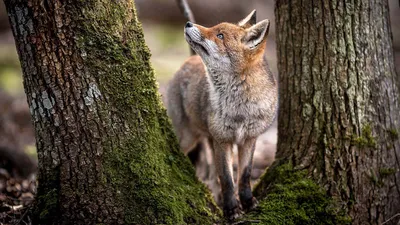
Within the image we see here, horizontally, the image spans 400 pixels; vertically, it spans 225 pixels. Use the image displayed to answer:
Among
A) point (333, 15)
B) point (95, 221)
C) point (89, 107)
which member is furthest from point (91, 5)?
point (333, 15)

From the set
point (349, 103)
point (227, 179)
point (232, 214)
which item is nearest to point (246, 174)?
point (227, 179)

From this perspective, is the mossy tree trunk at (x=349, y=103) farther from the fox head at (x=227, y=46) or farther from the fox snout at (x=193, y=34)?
the fox snout at (x=193, y=34)

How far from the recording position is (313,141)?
5719 mm

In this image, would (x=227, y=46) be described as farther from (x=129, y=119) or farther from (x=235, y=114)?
(x=129, y=119)

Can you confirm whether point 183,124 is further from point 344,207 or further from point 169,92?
point 344,207

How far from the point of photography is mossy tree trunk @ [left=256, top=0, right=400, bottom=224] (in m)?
5.49

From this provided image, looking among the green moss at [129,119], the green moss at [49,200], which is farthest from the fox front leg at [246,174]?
the green moss at [49,200]

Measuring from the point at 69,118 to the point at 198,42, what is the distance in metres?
1.92

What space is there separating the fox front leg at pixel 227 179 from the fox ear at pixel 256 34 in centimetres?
126

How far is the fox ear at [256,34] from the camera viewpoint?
18.5 feet

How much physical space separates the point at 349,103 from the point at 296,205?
1.30 metres

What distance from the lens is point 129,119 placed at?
4719 mm

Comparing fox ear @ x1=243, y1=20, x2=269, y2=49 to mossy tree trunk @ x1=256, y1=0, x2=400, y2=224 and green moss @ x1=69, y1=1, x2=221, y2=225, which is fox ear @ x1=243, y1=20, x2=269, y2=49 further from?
green moss @ x1=69, y1=1, x2=221, y2=225


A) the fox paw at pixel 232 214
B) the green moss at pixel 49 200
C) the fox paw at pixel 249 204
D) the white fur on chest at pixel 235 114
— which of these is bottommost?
the fox paw at pixel 232 214
